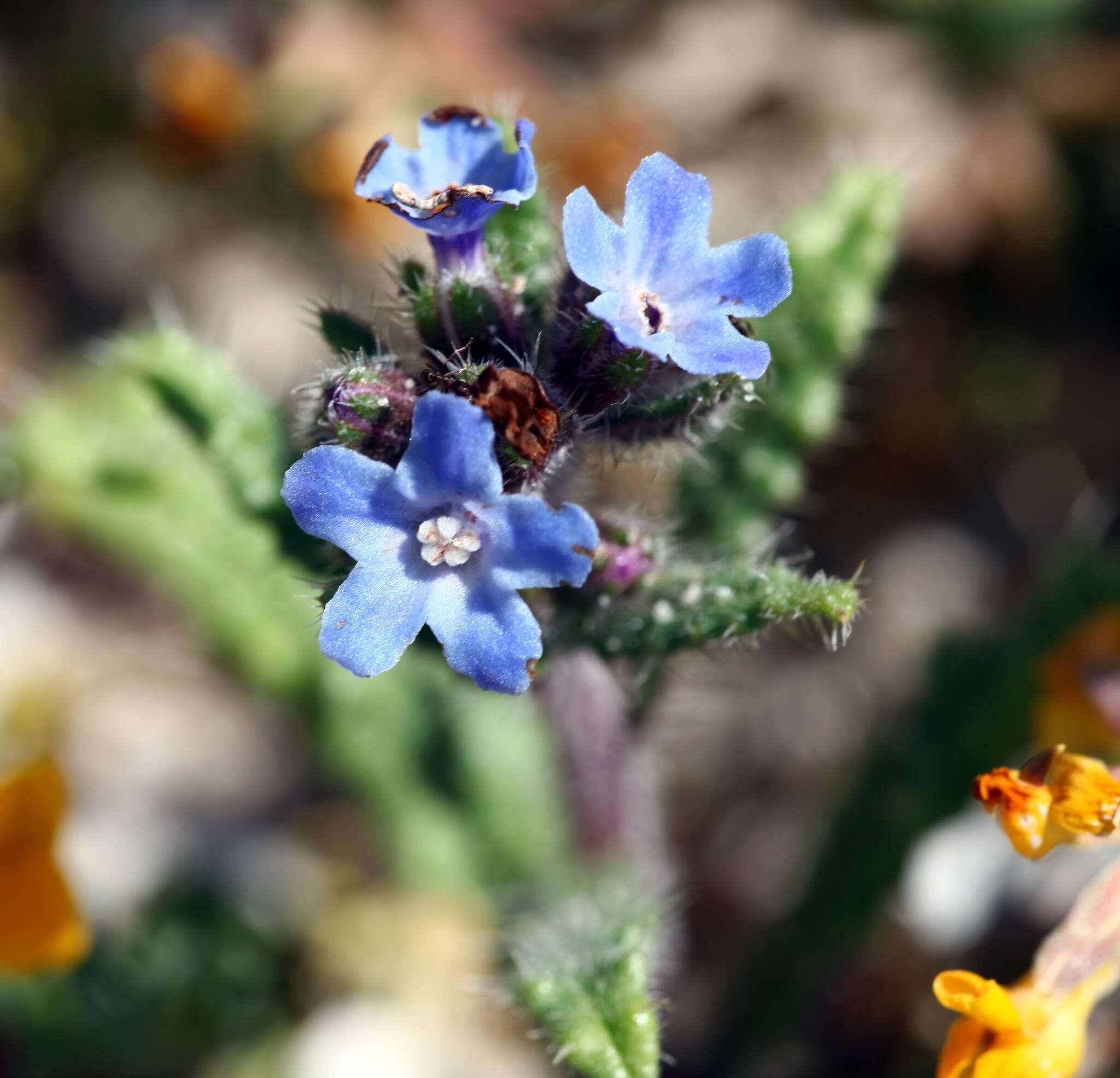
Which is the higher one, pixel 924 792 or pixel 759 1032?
pixel 924 792

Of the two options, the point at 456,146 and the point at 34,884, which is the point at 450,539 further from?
the point at 34,884

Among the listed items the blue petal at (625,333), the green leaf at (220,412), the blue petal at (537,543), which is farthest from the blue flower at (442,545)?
the green leaf at (220,412)

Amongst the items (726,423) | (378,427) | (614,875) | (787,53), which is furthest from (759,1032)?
(787,53)

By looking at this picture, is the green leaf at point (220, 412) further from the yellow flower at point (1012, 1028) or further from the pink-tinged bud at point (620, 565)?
the yellow flower at point (1012, 1028)

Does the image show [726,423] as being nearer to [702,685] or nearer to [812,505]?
[702,685]

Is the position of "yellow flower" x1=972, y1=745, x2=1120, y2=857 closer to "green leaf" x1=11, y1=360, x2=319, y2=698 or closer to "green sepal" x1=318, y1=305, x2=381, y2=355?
"green sepal" x1=318, y1=305, x2=381, y2=355

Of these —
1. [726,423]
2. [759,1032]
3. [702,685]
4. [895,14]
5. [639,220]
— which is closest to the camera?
[639,220]
